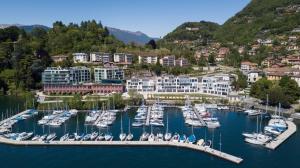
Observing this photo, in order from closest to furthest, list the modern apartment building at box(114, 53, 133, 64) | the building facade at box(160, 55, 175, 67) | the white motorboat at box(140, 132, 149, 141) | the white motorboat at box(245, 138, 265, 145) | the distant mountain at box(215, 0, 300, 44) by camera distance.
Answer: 1. the white motorboat at box(245, 138, 265, 145)
2. the white motorboat at box(140, 132, 149, 141)
3. the building facade at box(160, 55, 175, 67)
4. the modern apartment building at box(114, 53, 133, 64)
5. the distant mountain at box(215, 0, 300, 44)

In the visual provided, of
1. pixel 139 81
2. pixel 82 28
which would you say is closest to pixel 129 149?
pixel 139 81

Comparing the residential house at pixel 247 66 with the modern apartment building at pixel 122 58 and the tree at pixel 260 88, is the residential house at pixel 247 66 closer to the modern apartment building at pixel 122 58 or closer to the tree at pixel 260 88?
the tree at pixel 260 88

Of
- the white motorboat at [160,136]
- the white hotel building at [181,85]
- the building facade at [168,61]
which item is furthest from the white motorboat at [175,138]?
the building facade at [168,61]

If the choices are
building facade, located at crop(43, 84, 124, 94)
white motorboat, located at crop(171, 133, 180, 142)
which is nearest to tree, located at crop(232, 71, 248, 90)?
building facade, located at crop(43, 84, 124, 94)

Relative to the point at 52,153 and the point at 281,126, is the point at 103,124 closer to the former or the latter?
the point at 52,153

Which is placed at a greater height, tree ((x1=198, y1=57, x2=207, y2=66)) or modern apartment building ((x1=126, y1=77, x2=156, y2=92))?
tree ((x1=198, y1=57, x2=207, y2=66))

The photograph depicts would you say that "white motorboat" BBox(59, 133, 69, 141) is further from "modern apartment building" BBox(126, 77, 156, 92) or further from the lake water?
"modern apartment building" BBox(126, 77, 156, 92)

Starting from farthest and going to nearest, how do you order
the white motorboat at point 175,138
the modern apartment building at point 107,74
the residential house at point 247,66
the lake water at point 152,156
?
1. the residential house at point 247,66
2. the modern apartment building at point 107,74
3. the white motorboat at point 175,138
4. the lake water at point 152,156
